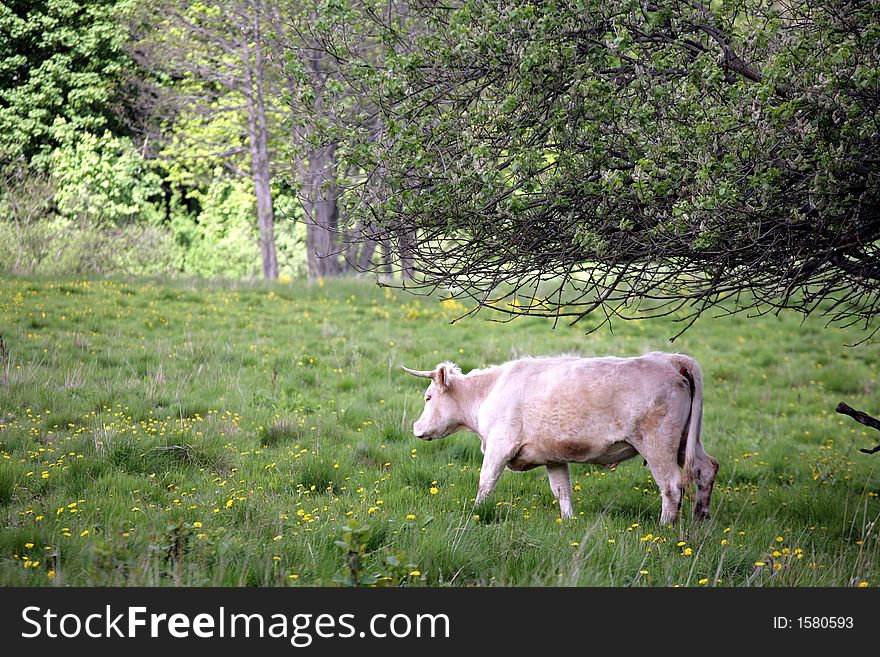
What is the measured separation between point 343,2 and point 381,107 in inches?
33.5

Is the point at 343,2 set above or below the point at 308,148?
above

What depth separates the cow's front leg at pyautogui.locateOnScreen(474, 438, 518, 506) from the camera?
7.04 m

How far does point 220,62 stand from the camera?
915 inches

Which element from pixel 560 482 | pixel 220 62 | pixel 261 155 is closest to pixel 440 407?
pixel 560 482

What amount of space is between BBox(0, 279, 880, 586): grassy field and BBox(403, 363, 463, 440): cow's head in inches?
16.5

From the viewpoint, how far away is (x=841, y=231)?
204 inches

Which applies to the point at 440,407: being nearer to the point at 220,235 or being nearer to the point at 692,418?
the point at 692,418

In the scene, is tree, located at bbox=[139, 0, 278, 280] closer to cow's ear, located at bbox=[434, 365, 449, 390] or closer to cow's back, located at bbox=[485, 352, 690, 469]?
cow's ear, located at bbox=[434, 365, 449, 390]

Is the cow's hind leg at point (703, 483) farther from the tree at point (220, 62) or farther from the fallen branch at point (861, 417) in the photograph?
the tree at point (220, 62)

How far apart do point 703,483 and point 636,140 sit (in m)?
3.14

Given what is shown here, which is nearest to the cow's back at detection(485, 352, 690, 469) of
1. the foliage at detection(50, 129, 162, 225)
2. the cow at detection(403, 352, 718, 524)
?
the cow at detection(403, 352, 718, 524)

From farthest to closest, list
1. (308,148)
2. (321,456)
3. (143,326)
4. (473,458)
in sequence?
1. (143,326)
2. (473,458)
3. (321,456)
4. (308,148)
